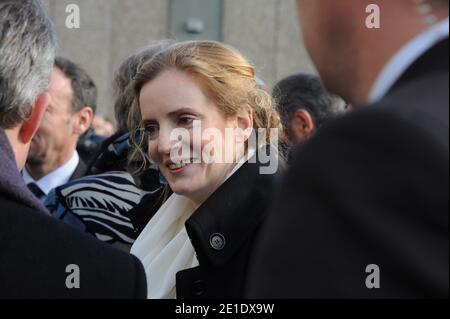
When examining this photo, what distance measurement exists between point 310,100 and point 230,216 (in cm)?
220

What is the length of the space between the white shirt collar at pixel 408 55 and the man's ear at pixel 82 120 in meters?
4.08

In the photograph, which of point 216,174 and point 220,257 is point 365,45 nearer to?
point 220,257

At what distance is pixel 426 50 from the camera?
1.06m

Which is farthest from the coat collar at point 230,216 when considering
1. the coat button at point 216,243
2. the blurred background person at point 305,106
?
the blurred background person at point 305,106

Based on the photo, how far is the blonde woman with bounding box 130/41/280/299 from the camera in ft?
8.13

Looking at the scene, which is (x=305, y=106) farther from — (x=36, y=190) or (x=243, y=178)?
(x=243, y=178)

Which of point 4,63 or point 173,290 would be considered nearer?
point 4,63

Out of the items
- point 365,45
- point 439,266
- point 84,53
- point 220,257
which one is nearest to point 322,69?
point 365,45

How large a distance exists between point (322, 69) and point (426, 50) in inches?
7.3

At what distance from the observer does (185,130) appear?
2.68 meters

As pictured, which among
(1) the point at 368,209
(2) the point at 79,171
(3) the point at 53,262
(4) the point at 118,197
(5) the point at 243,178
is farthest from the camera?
(2) the point at 79,171

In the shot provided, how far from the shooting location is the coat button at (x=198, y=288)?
248cm

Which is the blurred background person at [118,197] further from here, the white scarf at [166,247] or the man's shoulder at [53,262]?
the man's shoulder at [53,262]

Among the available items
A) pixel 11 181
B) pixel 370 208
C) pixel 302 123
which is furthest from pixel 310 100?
pixel 370 208
